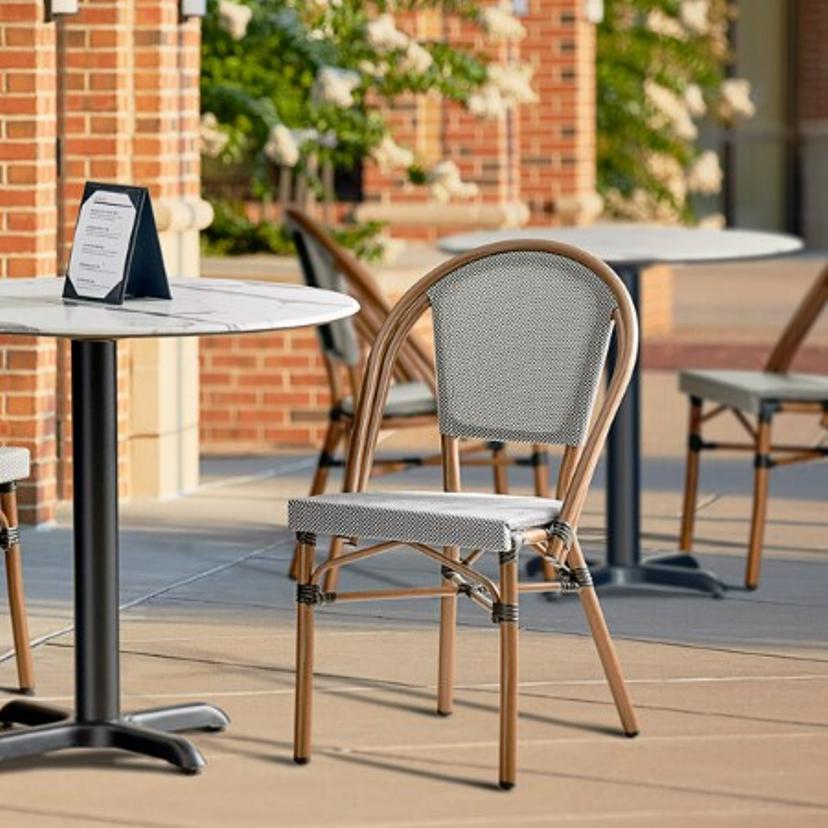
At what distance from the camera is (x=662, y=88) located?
17375mm

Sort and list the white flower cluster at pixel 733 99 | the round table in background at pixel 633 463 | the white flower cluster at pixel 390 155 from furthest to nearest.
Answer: the white flower cluster at pixel 733 99 < the white flower cluster at pixel 390 155 < the round table in background at pixel 633 463

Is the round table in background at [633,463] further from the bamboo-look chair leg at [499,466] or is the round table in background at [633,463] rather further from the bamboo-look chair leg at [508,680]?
the bamboo-look chair leg at [508,680]

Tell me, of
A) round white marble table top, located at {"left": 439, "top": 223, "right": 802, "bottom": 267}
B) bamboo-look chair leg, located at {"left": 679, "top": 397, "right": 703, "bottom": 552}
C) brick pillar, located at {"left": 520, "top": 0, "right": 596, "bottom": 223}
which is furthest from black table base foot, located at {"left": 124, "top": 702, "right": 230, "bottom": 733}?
brick pillar, located at {"left": 520, "top": 0, "right": 596, "bottom": 223}

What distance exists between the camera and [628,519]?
775 centimetres

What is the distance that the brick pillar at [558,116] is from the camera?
15070 mm

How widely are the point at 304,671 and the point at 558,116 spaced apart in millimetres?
9907

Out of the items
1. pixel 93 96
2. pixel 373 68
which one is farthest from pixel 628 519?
pixel 373 68

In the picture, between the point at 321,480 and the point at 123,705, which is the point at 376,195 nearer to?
the point at 321,480

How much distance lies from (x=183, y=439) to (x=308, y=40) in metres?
2.76

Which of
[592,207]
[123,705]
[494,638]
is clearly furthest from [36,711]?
[592,207]

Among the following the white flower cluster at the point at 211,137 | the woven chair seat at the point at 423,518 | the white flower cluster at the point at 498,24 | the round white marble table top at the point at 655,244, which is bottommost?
the woven chair seat at the point at 423,518

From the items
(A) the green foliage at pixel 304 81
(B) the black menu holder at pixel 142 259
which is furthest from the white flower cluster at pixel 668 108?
(B) the black menu holder at pixel 142 259

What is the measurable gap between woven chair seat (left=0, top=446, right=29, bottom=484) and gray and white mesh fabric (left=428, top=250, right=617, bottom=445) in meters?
0.96

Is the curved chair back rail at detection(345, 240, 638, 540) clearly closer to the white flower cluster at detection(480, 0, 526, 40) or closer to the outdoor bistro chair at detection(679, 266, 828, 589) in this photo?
the outdoor bistro chair at detection(679, 266, 828, 589)
